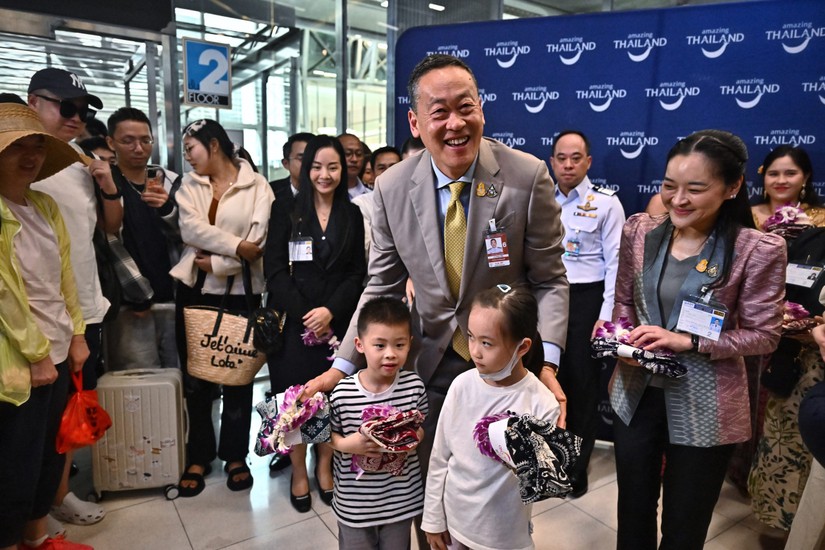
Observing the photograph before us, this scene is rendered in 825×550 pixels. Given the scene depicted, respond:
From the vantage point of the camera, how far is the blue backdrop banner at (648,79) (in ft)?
10.5

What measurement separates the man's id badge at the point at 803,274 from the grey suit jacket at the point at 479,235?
1339mm

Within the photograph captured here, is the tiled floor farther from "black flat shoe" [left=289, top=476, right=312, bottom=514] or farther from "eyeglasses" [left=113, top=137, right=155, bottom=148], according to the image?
"eyeglasses" [left=113, top=137, right=155, bottom=148]

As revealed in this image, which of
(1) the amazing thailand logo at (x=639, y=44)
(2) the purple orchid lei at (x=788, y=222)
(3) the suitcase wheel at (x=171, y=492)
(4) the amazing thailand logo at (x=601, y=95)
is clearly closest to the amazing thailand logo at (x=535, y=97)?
(4) the amazing thailand logo at (x=601, y=95)

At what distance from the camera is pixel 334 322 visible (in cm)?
279

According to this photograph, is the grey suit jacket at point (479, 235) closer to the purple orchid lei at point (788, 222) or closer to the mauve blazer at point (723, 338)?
the mauve blazer at point (723, 338)

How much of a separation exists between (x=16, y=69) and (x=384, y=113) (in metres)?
2.68

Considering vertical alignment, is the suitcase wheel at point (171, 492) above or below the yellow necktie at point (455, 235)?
below

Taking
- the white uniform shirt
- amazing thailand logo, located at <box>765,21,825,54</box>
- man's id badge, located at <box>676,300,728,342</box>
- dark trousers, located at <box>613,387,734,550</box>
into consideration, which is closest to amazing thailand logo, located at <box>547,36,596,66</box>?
amazing thailand logo, located at <box>765,21,825,54</box>

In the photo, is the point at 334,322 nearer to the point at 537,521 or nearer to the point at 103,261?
the point at 103,261

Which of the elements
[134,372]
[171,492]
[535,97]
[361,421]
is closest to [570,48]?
[535,97]

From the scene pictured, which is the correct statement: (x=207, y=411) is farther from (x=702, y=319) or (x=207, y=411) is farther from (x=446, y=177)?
(x=702, y=319)

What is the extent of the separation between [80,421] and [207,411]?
32.2 inches

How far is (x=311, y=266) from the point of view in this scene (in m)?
2.73

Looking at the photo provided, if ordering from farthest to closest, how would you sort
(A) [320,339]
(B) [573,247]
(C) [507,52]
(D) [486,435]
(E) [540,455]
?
(C) [507,52] → (B) [573,247] → (A) [320,339] → (D) [486,435] → (E) [540,455]
